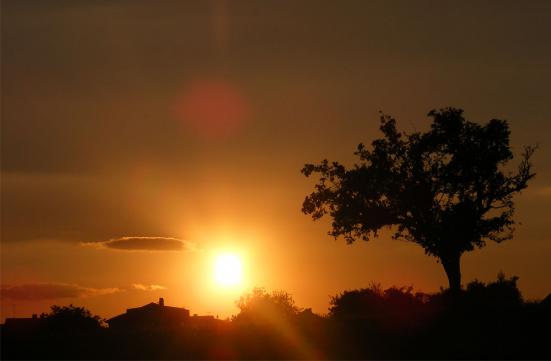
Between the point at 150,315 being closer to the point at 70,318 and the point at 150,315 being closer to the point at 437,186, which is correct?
the point at 70,318

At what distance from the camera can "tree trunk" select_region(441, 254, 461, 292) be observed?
71.1 m

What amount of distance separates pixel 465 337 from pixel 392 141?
23227 millimetres

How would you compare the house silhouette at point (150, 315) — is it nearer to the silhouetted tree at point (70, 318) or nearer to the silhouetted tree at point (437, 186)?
the silhouetted tree at point (70, 318)

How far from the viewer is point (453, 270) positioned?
7138 centimetres

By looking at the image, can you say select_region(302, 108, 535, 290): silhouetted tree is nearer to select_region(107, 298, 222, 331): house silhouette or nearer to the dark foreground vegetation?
the dark foreground vegetation

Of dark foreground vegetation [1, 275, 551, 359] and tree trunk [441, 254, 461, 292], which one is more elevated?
tree trunk [441, 254, 461, 292]

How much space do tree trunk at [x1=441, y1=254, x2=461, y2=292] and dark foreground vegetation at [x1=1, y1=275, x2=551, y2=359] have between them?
8.83 feet

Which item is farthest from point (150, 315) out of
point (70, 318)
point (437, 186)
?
point (437, 186)

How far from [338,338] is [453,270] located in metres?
17.0

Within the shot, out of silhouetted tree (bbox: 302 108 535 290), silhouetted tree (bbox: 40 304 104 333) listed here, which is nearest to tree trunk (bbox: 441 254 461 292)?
silhouetted tree (bbox: 302 108 535 290)

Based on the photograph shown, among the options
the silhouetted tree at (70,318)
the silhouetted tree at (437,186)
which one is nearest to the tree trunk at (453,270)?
the silhouetted tree at (437,186)

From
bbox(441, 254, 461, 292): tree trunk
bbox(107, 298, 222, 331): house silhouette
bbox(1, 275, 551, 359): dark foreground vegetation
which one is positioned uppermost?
bbox(107, 298, 222, 331): house silhouette

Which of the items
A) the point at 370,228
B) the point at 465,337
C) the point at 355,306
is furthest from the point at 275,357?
the point at 355,306

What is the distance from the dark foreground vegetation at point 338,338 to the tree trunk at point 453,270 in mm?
2690
